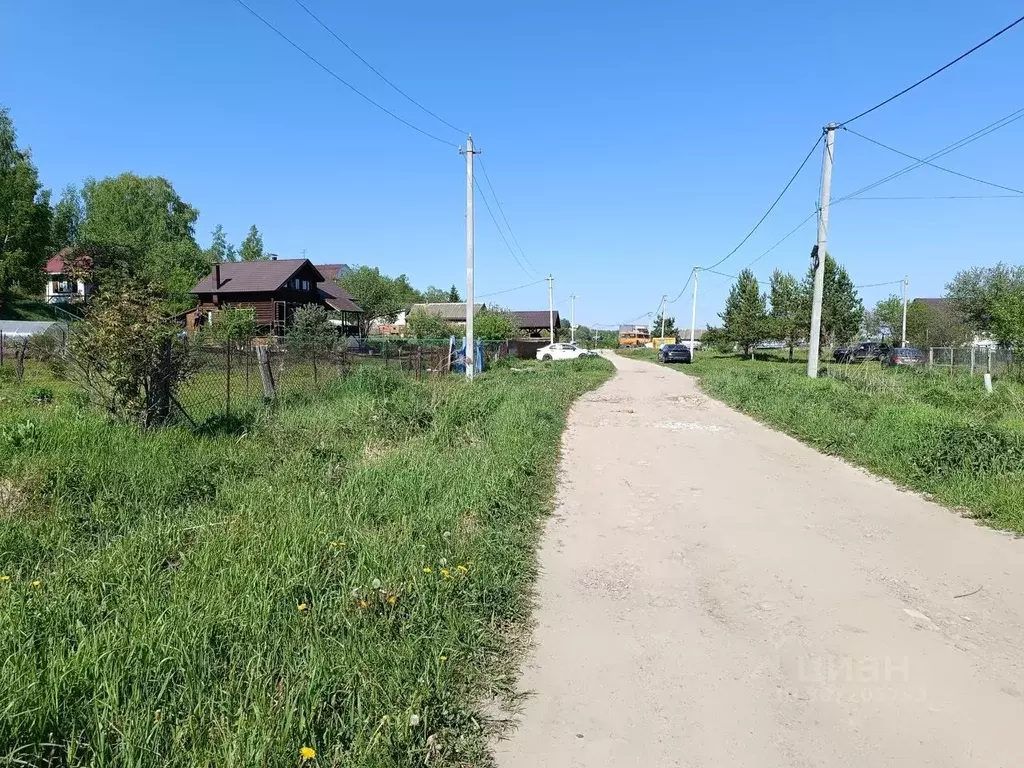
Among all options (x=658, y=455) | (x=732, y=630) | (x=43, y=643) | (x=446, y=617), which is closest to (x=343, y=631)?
(x=446, y=617)

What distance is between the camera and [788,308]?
1937 inches

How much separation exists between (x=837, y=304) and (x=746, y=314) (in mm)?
7627

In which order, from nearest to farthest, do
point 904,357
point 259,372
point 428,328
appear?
point 259,372 → point 904,357 → point 428,328

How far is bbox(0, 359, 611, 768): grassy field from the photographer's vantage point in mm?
2668

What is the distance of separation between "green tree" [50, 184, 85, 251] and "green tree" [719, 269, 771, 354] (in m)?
56.7

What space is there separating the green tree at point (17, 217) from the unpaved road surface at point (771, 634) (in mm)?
57815

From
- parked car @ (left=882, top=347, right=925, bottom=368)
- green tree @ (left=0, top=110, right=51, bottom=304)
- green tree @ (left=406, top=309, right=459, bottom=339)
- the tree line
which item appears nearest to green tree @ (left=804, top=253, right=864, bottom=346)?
the tree line

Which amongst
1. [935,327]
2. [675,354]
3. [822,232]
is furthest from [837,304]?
[822,232]

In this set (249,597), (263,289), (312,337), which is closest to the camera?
(249,597)

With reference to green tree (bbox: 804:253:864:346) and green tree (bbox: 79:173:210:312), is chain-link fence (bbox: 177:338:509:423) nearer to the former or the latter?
green tree (bbox: 804:253:864:346)

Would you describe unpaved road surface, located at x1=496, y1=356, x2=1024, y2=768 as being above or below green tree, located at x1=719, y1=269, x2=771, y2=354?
below

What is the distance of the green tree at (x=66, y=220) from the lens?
5806 centimetres

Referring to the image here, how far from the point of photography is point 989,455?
7652mm

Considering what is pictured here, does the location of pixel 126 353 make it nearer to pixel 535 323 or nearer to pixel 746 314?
pixel 746 314
